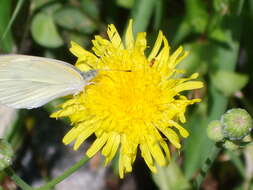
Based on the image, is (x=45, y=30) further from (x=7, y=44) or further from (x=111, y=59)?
(x=111, y=59)

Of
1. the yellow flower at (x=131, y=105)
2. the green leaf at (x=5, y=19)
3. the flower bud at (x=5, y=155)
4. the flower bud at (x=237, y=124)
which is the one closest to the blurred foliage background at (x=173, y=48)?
the green leaf at (x=5, y=19)

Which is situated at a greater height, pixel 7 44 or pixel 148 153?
pixel 7 44

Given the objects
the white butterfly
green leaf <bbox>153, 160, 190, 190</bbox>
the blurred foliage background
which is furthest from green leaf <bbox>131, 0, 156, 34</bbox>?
green leaf <bbox>153, 160, 190, 190</bbox>

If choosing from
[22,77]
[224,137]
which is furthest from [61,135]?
[224,137]

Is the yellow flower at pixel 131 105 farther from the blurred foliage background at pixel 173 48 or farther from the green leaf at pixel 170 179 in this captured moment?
the green leaf at pixel 170 179

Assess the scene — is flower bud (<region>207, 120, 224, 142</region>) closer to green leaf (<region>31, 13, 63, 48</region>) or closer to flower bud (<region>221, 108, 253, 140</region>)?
flower bud (<region>221, 108, 253, 140</region>)
